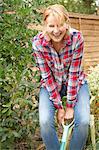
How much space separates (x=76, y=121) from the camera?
3.10 m

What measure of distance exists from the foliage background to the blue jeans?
43 cm

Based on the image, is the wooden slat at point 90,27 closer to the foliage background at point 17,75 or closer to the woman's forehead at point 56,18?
the foliage background at point 17,75

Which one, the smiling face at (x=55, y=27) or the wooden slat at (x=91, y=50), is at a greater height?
the smiling face at (x=55, y=27)

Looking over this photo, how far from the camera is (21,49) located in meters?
4.03

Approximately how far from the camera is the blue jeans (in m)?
3.09

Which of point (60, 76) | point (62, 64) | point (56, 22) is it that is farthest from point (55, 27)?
point (60, 76)

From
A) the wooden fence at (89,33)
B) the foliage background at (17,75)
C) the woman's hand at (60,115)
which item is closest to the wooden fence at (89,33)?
the wooden fence at (89,33)

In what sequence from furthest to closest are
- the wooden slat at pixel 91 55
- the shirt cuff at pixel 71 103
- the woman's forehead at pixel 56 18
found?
the wooden slat at pixel 91 55 → the shirt cuff at pixel 71 103 → the woman's forehead at pixel 56 18

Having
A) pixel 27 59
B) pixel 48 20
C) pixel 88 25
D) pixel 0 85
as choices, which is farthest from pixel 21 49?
pixel 88 25

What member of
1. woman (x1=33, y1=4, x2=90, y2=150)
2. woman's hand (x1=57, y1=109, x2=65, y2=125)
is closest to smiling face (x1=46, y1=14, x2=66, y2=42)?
woman (x1=33, y1=4, x2=90, y2=150)

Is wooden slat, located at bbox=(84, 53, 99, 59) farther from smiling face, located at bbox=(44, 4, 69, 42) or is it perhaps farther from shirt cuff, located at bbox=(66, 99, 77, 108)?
smiling face, located at bbox=(44, 4, 69, 42)

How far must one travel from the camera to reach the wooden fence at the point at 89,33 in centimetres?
878

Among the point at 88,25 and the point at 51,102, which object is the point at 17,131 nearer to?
the point at 51,102

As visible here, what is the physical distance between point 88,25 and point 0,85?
591cm
